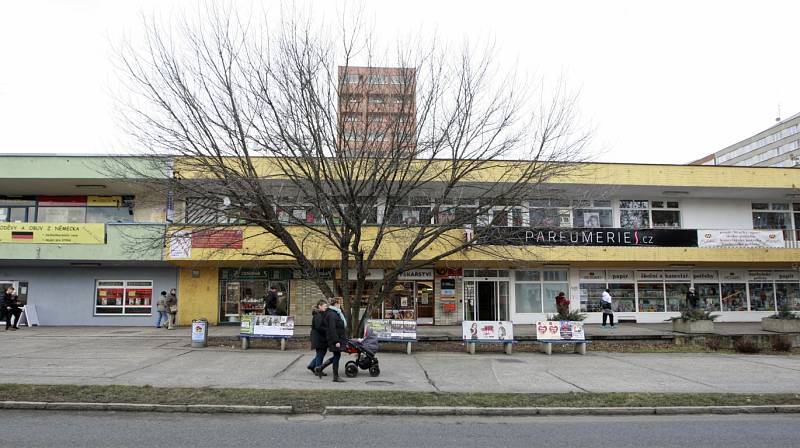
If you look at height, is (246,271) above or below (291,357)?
above

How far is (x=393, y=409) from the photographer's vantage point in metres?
8.40

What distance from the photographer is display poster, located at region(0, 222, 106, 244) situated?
879 inches

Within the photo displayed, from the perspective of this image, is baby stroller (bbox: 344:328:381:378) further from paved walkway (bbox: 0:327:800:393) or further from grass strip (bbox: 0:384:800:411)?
grass strip (bbox: 0:384:800:411)

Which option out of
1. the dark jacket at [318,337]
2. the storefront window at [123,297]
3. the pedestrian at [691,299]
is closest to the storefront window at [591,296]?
the pedestrian at [691,299]

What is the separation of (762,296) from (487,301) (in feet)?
44.0

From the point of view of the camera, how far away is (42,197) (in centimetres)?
2509

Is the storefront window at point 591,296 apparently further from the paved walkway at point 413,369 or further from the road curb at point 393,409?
the road curb at point 393,409

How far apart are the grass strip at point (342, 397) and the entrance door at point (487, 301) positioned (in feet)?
49.3

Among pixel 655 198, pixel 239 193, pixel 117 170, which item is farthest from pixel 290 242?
pixel 655 198

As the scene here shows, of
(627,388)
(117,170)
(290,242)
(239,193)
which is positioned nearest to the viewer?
(627,388)

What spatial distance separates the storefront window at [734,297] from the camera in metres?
26.0

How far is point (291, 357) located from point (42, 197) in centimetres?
1788

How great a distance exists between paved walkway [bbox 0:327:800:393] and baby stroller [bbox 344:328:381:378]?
0.20 meters

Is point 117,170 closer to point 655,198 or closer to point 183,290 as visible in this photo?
point 183,290
